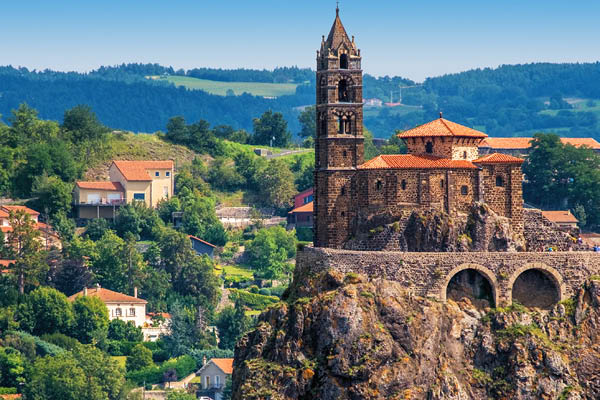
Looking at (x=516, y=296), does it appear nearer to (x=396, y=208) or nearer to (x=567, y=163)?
(x=396, y=208)

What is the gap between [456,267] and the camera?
10100 cm

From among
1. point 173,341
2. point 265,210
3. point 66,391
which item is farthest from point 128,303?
point 265,210

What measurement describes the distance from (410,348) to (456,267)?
19.7 ft

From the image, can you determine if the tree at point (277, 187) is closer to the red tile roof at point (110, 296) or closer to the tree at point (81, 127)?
the tree at point (81, 127)

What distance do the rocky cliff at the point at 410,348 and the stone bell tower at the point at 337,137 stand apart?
5.29 m

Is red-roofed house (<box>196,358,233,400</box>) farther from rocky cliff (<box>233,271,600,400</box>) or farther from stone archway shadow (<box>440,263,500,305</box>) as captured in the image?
stone archway shadow (<box>440,263,500,305</box>)

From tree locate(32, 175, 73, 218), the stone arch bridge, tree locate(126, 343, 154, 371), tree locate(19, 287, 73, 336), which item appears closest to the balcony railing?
tree locate(32, 175, 73, 218)

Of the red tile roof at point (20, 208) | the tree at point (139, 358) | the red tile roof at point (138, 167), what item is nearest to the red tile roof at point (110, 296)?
the tree at point (139, 358)

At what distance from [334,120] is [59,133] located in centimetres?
7501

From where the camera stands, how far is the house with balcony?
158 meters

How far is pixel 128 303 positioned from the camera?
5704 inches

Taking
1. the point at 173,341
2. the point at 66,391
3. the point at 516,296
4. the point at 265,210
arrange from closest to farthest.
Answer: the point at 516,296 → the point at 66,391 → the point at 173,341 → the point at 265,210

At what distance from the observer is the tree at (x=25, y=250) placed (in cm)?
14425

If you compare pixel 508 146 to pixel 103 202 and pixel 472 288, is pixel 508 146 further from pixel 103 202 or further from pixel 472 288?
pixel 472 288
